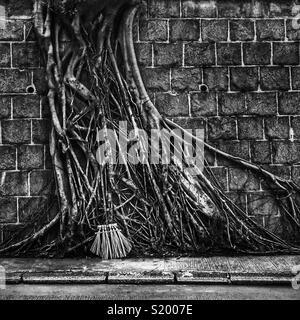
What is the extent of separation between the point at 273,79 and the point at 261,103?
307mm

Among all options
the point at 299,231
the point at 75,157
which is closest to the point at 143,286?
the point at 75,157

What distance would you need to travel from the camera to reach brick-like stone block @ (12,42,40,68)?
6328 mm

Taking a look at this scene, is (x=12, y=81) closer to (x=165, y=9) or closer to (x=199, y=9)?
(x=165, y=9)

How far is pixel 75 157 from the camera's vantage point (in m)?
6.07

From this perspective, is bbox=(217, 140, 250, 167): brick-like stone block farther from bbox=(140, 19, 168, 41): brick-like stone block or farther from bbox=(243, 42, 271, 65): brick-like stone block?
bbox=(140, 19, 168, 41): brick-like stone block

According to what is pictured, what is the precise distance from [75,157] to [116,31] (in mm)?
1528

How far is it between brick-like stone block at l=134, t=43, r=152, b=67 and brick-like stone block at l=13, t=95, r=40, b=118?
124 cm

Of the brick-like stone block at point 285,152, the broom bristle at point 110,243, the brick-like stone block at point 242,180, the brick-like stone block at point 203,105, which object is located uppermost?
the brick-like stone block at point 203,105

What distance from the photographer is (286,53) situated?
636 centimetres

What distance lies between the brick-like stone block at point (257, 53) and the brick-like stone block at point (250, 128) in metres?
0.65

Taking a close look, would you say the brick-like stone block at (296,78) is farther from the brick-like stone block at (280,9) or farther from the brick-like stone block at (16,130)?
the brick-like stone block at (16,130)

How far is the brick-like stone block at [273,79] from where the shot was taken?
250 inches

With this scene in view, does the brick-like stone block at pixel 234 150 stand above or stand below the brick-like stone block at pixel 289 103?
below

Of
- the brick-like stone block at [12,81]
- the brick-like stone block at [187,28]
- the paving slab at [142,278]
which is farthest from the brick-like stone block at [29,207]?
the brick-like stone block at [187,28]
